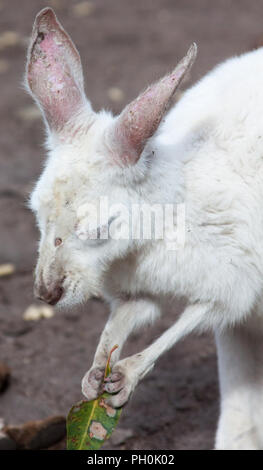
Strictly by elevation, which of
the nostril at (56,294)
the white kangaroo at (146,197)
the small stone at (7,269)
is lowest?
the small stone at (7,269)

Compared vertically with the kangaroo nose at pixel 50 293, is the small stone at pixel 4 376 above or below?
below

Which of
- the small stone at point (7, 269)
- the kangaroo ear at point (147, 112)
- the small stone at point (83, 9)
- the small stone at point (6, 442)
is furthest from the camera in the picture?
the small stone at point (83, 9)

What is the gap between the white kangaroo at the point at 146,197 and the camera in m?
2.28

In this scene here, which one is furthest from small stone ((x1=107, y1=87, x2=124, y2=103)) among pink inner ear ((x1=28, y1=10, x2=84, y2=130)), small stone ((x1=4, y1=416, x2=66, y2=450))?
pink inner ear ((x1=28, y1=10, x2=84, y2=130))

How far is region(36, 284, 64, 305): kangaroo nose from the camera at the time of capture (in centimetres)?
230

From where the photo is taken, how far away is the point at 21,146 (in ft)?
19.1

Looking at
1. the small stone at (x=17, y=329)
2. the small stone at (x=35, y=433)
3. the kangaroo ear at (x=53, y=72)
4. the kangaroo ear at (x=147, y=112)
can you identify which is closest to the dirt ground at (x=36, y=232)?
the small stone at (x=17, y=329)

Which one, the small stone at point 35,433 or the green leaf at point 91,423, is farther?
the small stone at point 35,433

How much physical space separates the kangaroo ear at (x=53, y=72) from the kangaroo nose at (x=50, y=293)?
49cm

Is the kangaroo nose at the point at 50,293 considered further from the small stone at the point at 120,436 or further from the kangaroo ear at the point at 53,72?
the small stone at the point at 120,436

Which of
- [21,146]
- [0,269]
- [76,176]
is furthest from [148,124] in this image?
[21,146]

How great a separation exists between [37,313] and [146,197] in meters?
1.97
